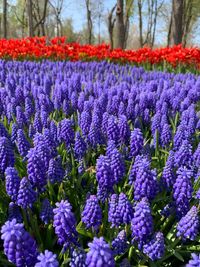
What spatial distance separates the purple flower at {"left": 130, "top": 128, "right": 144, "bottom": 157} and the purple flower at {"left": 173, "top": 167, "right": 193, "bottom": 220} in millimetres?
654

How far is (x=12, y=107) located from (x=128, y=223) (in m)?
2.59

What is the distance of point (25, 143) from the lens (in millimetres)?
2957

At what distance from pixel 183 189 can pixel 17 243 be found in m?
1.16

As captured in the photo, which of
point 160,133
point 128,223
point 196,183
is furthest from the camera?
point 160,133

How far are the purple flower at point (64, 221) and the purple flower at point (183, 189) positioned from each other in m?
0.77

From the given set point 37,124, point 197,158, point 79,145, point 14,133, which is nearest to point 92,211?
point 79,145

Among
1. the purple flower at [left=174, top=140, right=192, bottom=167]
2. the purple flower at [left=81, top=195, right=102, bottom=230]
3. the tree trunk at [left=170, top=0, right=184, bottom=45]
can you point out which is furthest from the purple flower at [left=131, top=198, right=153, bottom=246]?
the tree trunk at [left=170, top=0, right=184, bottom=45]

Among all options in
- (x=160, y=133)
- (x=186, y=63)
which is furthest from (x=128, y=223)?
(x=186, y=63)

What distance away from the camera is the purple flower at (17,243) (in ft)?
5.07

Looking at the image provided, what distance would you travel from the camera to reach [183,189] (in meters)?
2.23

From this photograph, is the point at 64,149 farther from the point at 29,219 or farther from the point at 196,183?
the point at 196,183

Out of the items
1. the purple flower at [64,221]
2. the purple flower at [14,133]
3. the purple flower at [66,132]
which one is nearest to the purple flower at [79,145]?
the purple flower at [66,132]

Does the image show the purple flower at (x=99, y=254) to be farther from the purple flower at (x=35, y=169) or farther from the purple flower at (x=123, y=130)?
the purple flower at (x=123, y=130)

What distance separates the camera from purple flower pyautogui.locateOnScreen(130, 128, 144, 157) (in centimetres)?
291
